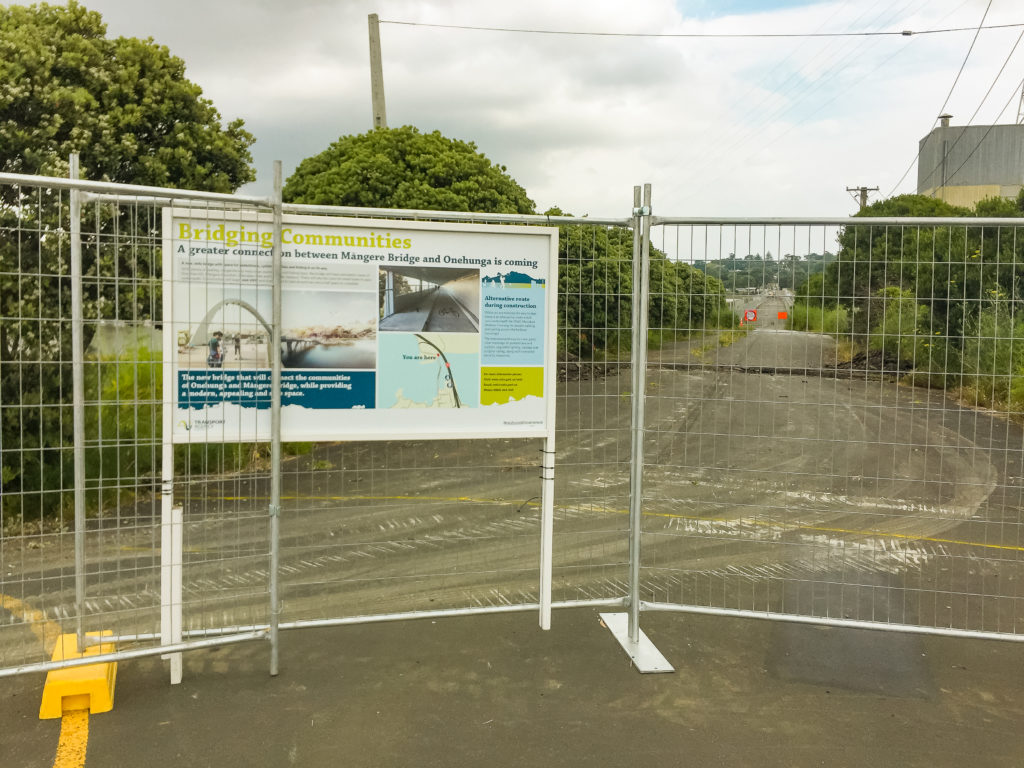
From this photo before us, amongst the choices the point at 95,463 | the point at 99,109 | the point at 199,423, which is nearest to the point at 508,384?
the point at 199,423

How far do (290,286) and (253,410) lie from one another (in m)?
0.71

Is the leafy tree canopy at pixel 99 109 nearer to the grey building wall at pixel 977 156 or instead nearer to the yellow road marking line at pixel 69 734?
the yellow road marking line at pixel 69 734

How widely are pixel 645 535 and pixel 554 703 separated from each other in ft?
11.4

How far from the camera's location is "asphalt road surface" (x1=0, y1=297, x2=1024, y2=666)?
5.02m

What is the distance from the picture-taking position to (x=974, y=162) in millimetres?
49969

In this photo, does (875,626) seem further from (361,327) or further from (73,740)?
(73,740)

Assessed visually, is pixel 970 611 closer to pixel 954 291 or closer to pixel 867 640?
pixel 867 640

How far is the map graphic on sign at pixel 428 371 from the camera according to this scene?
4.63 meters

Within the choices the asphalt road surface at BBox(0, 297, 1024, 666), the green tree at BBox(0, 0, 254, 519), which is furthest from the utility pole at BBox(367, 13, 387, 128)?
the asphalt road surface at BBox(0, 297, 1024, 666)

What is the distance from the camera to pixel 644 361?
15.7ft

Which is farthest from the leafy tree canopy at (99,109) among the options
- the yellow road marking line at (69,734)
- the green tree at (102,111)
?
the yellow road marking line at (69,734)

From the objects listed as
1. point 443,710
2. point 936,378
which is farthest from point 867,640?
point 443,710

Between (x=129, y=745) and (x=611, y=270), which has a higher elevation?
(x=611, y=270)

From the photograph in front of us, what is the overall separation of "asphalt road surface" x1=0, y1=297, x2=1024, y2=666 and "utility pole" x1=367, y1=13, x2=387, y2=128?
13.2 metres
